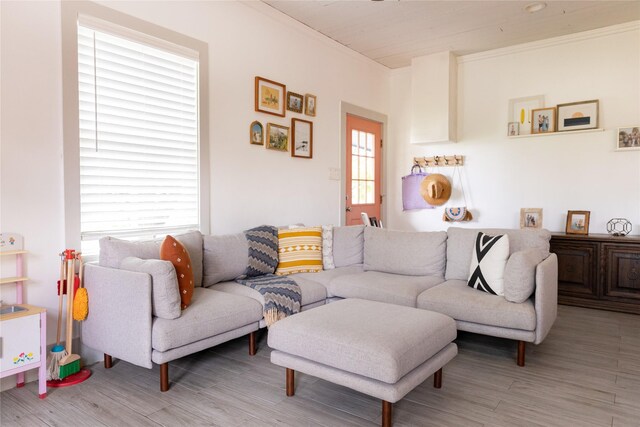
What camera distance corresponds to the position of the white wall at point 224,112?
2.48m

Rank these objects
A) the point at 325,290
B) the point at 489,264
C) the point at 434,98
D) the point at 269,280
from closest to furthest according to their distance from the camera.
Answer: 1. the point at 489,264
2. the point at 269,280
3. the point at 325,290
4. the point at 434,98

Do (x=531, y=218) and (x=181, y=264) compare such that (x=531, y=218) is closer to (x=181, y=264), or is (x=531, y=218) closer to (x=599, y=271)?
(x=599, y=271)

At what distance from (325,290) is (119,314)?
1.52 m

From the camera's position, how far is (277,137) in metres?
4.21

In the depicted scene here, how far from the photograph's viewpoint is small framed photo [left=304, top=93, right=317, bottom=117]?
4551mm

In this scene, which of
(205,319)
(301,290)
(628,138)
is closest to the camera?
(205,319)

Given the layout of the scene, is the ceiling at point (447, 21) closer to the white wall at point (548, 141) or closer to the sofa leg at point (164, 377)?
the white wall at point (548, 141)

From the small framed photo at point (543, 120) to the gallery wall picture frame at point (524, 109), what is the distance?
50 millimetres

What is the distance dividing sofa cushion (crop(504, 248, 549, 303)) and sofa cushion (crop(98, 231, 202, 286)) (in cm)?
213

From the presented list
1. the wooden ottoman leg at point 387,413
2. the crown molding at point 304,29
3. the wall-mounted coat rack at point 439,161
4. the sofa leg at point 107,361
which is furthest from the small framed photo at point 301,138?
the wooden ottoman leg at point 387,413

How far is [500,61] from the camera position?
511cm

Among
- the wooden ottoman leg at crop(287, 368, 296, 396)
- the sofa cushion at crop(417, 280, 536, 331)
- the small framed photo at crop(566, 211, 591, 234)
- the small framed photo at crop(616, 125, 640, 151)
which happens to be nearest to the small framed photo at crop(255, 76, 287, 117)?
the sofa cushion at crop(417, 280, 536, 331)

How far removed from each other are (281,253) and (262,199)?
68 cm

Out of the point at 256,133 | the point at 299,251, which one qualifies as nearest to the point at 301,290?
the point at 299,251
